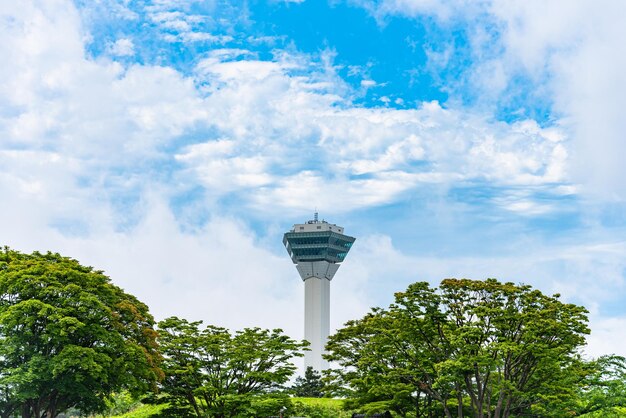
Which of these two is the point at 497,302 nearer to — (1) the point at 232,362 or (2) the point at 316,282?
(1) the point at 232,362

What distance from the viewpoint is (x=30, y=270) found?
35.5 metres

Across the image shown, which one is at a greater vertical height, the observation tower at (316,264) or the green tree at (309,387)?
the observation tower at (316,264)

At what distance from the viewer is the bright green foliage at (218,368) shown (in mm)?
43062

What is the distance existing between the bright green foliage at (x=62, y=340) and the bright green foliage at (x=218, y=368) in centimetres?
501

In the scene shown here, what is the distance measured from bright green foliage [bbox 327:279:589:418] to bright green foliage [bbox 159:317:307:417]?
5.17 meters

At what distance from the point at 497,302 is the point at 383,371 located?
26.9ft

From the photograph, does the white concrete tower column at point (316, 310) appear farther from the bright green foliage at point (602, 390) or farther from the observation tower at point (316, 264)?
the bright green foliage at point (602, 390)

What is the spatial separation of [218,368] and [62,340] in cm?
1221

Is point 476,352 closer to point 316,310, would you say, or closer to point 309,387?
point 309,387

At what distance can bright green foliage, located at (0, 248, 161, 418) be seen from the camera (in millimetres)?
33969

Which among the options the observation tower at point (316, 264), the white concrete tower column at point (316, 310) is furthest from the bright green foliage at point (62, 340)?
the white concrete tower column at point (316, 310)

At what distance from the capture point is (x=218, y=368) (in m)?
44.2

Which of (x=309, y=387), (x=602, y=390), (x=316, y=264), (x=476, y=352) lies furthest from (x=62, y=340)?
(x=316, y=264)

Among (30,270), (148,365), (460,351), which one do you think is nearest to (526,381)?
(460,351)
